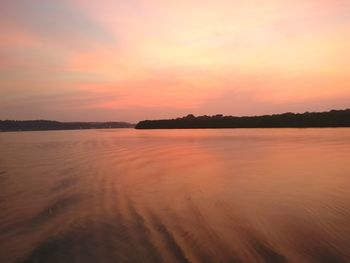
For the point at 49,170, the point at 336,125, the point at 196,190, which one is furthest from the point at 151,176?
the point at 336,125

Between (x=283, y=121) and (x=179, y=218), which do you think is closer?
(x=179, y=218)

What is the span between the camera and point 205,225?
Answer: 604 cm

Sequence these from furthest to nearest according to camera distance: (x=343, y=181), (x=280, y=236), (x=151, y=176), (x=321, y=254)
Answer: (x=151, y=176) < (x=343, y=181) < (x=280, y=236) < (x=321, y=254)

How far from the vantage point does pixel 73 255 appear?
4723 mm

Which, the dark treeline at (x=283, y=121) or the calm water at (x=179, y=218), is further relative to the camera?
the dark treeline at (x=283, y=121)

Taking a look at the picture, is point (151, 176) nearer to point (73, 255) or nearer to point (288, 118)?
A: point (73, 255)

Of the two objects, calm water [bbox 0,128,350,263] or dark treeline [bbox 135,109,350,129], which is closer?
calm water [bbox 0,128,350,263]

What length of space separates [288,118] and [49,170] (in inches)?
3145

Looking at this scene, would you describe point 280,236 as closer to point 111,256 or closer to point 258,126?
point 111,256

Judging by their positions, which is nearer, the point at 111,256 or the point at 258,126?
the point at 111,256

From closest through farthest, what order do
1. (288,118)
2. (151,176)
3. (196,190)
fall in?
(196,190) < (151,176) < (288,118)

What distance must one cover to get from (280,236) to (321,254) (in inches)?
33.7

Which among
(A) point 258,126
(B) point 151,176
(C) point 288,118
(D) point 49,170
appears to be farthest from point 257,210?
(A) point 258,126

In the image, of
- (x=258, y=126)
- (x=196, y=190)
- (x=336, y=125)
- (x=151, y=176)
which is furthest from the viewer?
(x=258, y=126)
